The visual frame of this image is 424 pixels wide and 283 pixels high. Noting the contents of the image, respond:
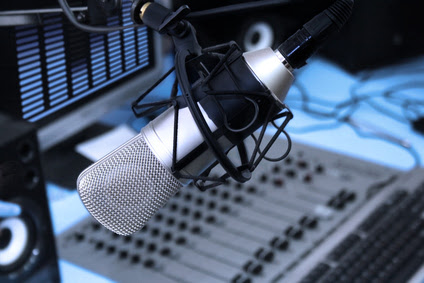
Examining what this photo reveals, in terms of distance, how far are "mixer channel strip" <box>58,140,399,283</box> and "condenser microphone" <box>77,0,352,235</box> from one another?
1.07 ft

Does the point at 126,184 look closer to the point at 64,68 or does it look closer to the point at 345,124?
the point at 64,68

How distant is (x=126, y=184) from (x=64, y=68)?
187mm

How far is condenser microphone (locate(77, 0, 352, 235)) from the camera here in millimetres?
339

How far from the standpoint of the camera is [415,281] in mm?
680

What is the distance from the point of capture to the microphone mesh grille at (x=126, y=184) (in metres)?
0.37

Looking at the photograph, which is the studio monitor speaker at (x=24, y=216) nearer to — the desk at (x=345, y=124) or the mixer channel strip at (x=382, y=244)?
the desk at (x=345, y=124)

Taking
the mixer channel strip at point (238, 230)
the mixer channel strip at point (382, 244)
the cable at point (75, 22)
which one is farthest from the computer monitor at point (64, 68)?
the mixer channel strip at point (382, 244)

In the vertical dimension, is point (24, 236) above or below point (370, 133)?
above

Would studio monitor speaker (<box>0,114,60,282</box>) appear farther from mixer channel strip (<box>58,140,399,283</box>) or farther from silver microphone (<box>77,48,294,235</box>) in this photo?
silver microphone (<box>77,48,294,235</box>)

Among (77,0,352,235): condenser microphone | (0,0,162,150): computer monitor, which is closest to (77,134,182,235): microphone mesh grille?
(77,0,352,235): condenser microphone

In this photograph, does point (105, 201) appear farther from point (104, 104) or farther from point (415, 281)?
point (415, 281)

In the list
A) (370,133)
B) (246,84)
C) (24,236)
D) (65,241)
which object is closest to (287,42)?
A: (246,84)

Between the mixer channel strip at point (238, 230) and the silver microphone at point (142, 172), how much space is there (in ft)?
1.03

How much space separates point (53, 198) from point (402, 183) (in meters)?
0.60
